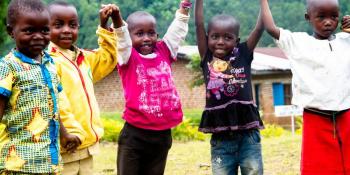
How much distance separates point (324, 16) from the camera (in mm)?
4117

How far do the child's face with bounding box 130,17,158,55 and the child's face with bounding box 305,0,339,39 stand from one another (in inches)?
44.7

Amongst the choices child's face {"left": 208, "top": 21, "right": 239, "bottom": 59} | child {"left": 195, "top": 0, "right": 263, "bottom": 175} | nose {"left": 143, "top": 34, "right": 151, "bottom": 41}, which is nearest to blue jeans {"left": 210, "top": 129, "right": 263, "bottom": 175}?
child {"left": 195, "top": 0, "right": 263, "bottom": 175}

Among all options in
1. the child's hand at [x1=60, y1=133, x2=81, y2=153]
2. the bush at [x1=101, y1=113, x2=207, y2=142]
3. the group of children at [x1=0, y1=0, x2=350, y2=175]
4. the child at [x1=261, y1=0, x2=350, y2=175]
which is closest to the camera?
the child's hand at [x1=60, y1=133, x2=81, y2=153]

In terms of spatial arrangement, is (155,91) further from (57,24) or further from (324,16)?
(324,16)

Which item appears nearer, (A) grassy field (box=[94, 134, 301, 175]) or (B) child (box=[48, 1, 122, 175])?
(B) child (box=[48, 1, 122, 175])

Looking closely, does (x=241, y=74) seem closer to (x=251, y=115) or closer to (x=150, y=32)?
(x=251, y=115)

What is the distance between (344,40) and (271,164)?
136 inches

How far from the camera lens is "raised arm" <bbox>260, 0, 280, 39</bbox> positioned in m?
4.21

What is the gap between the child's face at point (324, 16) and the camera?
4105 mm

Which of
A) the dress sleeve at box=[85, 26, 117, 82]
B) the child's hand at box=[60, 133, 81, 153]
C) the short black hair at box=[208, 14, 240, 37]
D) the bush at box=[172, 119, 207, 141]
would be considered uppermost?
the short black hair at box=[208, 14, 240, 37]

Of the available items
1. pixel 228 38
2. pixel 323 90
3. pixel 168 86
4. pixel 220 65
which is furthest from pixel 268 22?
pixel 168 86

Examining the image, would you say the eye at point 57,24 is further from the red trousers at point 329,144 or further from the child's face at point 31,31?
the red trousers at point 329,144

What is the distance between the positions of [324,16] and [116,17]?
142 centimetres

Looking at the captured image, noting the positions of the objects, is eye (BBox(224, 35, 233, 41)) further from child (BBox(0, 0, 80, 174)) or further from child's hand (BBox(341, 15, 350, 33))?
child (BBox(0, 0, 80, 174))
